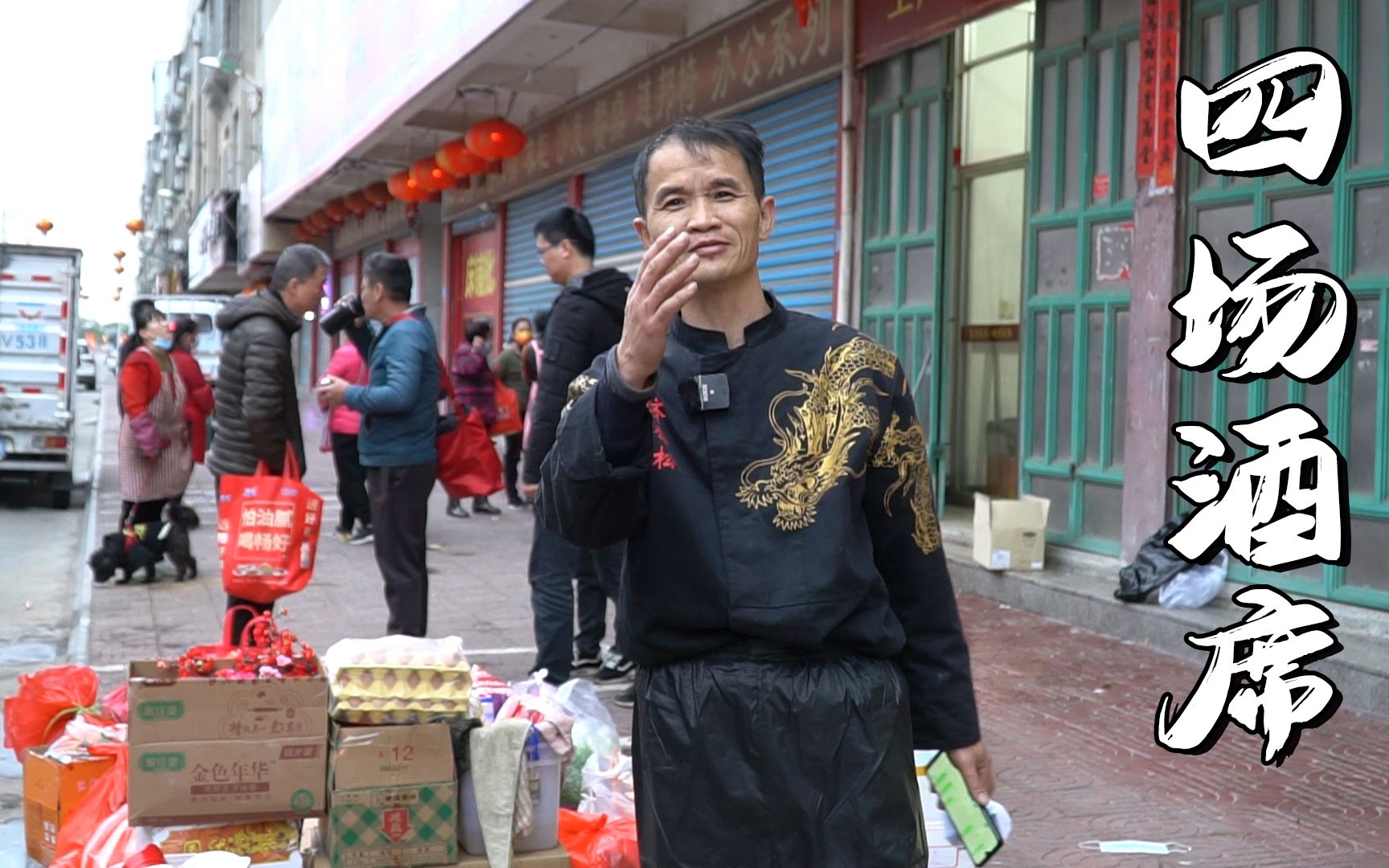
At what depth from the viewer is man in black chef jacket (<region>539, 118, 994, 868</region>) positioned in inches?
85.6

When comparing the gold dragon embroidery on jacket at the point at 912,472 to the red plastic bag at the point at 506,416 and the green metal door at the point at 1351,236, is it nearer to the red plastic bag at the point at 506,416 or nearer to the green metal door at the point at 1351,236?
the green metal door at the point at 1351,236

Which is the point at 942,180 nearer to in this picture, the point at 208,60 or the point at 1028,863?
the point at 1028,863

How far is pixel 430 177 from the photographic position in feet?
56.8

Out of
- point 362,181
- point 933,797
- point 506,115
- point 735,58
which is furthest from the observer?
point 362,181

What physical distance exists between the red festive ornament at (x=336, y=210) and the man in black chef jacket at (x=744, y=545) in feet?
Result: 79.4

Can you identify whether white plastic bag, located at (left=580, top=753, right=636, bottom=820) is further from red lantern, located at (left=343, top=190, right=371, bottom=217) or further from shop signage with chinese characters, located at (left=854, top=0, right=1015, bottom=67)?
red lantern, located at (left=343, top=190, right=371, bottom=217)

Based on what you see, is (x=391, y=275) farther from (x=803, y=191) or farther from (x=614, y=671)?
(x=803, y=191)

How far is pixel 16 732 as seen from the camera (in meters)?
4.32

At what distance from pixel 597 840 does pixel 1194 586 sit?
4.42 m

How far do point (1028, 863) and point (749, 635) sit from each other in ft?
8.28

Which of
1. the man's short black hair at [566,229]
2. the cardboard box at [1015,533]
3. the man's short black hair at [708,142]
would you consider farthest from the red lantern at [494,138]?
the man's short black hair at [708,142]

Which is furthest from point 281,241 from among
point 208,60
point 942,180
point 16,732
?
point 16,732

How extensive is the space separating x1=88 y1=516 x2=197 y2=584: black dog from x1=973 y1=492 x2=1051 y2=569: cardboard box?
5.36 meters

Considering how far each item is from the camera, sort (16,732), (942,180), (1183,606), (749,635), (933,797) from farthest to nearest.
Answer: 1. (942,180)
2. (1183,606)
3. (16,732)
4. (933,797)
5. (749,635)
